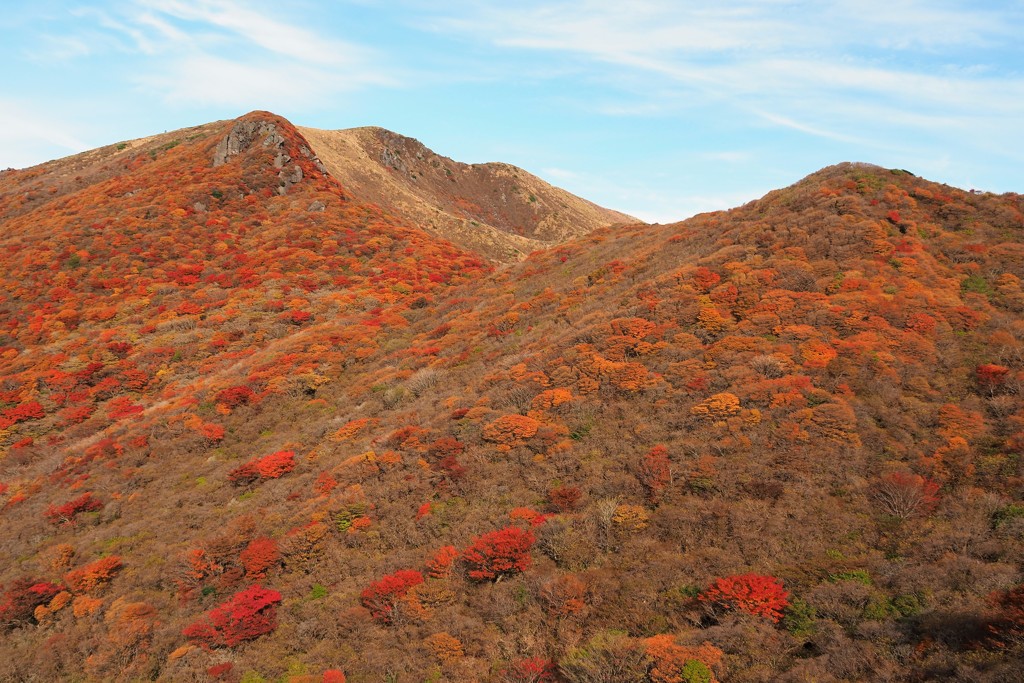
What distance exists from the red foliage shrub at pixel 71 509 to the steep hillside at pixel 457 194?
65.1 m

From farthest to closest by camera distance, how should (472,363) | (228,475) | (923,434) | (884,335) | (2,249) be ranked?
(2,249) < (472,363) < (228,475) < (884,335) < (923,434)

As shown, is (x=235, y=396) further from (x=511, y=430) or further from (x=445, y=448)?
(x=511, y=430)

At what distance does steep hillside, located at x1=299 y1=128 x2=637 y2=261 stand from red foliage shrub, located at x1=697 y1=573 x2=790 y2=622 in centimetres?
7414

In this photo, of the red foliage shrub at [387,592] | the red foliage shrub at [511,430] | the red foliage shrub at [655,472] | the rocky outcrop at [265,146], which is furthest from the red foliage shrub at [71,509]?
the rocky outcrop at [265,146]

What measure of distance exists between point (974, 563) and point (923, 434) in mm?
5919

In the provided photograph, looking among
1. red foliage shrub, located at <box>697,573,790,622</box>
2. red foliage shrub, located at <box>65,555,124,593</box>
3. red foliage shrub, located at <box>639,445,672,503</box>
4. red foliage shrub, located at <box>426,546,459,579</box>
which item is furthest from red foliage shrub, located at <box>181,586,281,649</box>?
red foliage shrub, located at <box>697,573,790,622</box>

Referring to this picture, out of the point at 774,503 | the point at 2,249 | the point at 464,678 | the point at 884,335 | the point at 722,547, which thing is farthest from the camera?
the point at 2,249

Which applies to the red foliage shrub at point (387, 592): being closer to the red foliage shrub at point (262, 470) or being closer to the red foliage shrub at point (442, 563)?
the red foliage shrub at point (442, 563)

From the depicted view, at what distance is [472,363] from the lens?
26.6 metres

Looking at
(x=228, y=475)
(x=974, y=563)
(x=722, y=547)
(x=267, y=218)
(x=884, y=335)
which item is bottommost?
(x=228, y=475)

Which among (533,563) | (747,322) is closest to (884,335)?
(747,322)

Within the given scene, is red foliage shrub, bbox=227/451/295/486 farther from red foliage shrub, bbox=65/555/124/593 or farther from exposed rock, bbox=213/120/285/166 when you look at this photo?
exposed rock, bbox=213/120/285/166

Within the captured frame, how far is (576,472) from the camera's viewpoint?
1623cm

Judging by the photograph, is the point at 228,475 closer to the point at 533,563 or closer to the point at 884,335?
the point at 533,563
